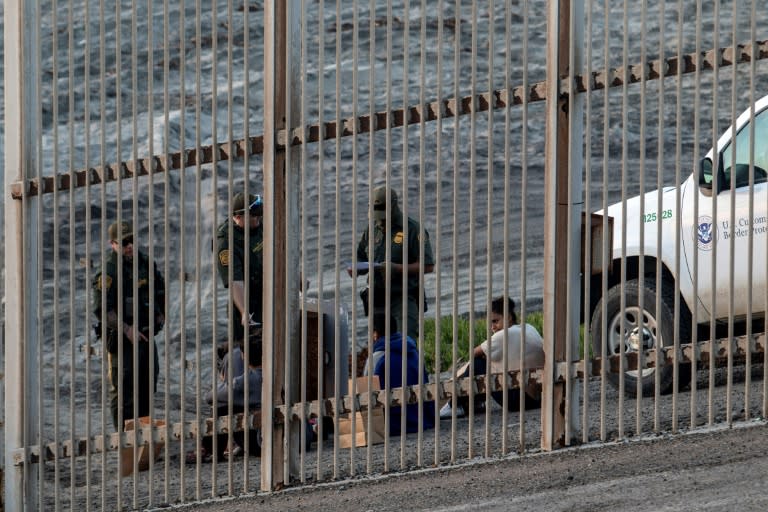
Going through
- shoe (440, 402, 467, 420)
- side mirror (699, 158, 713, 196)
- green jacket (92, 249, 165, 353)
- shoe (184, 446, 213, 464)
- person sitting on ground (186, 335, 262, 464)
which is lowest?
shoe (184, 446, 213, 464)

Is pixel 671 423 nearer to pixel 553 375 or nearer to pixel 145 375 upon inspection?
pixel 553 375

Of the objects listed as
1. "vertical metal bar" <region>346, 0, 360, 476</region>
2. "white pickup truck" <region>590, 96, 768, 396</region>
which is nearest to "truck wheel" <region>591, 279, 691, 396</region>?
"white pickup truck" <region>590, 96, 768, 396</region>

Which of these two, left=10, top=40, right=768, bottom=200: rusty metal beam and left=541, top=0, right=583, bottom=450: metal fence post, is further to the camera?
left=541, top=0, right=583, bottom=450: metal fence post

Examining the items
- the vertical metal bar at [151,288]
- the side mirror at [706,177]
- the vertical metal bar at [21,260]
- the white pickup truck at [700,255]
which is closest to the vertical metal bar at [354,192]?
the vertical metal bar at [151,288]

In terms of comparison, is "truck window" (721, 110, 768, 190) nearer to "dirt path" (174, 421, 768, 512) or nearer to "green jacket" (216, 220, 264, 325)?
"dirt path" (174, 421, 768, 512)

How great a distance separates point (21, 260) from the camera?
6.96 metres

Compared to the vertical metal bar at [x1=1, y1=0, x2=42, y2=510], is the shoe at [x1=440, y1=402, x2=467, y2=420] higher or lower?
lower

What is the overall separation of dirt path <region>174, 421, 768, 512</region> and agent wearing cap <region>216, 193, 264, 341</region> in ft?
2.66

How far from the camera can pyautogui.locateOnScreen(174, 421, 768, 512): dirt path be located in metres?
5.41

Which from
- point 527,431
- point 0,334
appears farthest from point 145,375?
point 0,334

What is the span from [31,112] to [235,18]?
1773 centimetres

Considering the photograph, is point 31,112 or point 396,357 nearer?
point 31,112

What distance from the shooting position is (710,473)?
18.3 feet

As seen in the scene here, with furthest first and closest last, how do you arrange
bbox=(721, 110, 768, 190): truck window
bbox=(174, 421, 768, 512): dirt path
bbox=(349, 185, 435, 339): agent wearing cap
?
bbox=(349, 185, 435, 339): agent wearing cap
bbox=(721, 110, 768, 190): truck window
bbox=(174, 421, 768, 512): dirt path
